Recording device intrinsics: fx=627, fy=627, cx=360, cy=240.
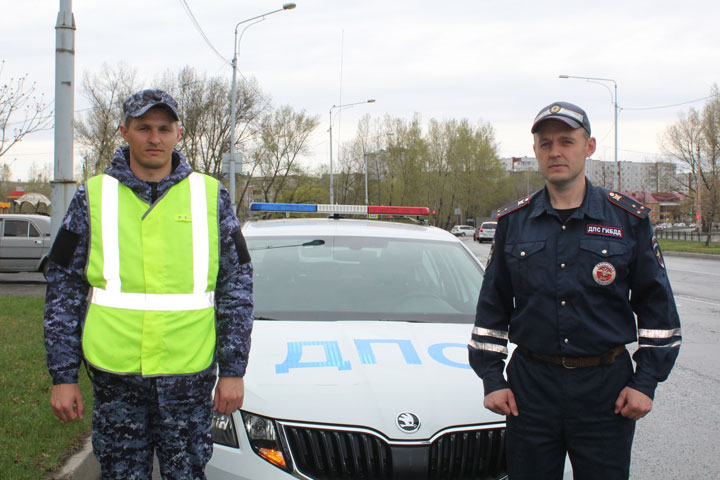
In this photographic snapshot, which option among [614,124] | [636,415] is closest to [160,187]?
[636,415]

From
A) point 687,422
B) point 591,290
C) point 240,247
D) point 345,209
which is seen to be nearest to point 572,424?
point 591,290

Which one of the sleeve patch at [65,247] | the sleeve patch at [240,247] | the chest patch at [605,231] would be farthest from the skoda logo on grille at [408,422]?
the sleeve patch at [65,247]

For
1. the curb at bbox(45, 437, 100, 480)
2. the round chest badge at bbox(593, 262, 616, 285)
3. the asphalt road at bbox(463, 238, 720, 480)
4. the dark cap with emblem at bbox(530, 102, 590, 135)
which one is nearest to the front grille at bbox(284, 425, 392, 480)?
the round chest badge at bbox(593, 262, 616, 285)

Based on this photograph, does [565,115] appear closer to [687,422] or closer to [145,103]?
[145,103]

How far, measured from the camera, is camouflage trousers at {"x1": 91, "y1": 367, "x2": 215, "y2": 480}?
2047 mm

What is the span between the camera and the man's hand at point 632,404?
1985 millimetres

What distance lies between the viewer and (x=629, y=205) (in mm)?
2168

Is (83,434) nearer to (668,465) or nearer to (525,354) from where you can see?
(525,354)

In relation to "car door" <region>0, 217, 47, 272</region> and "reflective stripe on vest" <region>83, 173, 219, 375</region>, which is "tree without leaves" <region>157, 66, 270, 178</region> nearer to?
"car door" <region>0, 217, 47, 272</region>

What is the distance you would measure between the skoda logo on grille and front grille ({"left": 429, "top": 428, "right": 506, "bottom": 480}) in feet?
0.30

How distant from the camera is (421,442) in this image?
227cm

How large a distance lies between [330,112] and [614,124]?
636 inches

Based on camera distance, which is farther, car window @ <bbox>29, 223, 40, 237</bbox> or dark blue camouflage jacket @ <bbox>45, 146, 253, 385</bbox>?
car window @ <bbox>29, 223, 40, 237</bbox>

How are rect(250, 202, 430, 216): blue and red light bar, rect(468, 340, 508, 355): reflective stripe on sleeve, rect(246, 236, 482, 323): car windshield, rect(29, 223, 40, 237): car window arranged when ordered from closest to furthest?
1. rect(468, 340, 508, 355): reflective stripe on sleeve
2. rect(246, 236, 482, 323): car windshield
3. rect(250, 202, 430, 216): blue and red light bar
4. rect(29, 223, 40, 237): car window
